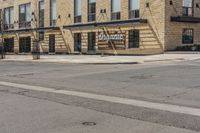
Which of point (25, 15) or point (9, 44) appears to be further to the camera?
point (9, 44)

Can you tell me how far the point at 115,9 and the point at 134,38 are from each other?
3.67 meters

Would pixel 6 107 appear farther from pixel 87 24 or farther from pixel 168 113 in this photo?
pixel 87 24

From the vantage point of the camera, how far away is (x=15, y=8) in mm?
58719

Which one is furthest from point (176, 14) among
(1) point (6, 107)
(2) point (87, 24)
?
(1) point (6, 107)

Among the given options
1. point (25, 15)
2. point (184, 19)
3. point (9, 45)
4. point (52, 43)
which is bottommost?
point (9, 45)

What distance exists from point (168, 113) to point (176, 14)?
28.0m

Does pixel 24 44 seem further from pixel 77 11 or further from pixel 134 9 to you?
pixel 134 9

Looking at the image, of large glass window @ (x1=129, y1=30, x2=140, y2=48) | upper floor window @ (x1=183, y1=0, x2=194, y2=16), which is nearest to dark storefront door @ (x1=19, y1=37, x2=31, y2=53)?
large glass window @ (x1=129, y1=30, x2=140, y2=48)

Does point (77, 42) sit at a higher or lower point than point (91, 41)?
lower

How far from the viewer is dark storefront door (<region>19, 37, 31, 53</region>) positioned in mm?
56844

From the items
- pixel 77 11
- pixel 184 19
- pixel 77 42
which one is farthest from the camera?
pixel 77 42

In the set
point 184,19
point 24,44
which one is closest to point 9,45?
point 24,44

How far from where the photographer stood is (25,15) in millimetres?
56906

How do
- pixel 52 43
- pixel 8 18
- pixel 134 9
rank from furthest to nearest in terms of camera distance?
1. pixel 8 18
2. pixel 52 43
3. pixel 134 9
